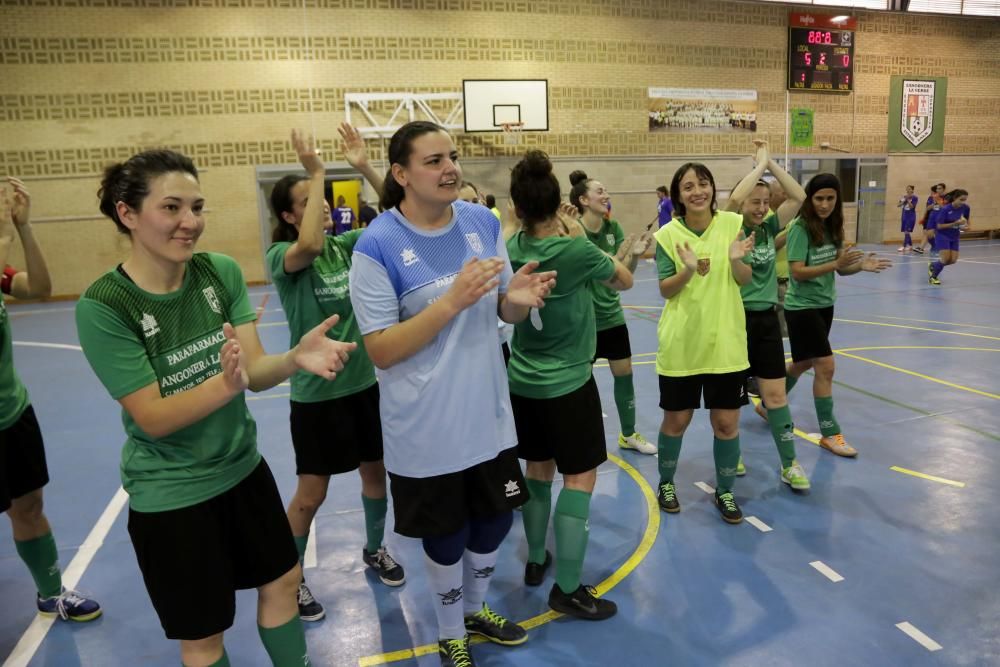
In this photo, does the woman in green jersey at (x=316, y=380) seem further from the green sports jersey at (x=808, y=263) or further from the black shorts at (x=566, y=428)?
the green sports jersey at (x=808, y=263)

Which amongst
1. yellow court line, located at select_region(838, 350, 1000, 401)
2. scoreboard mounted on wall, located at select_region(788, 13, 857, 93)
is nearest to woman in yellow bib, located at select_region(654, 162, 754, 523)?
yellow court line, located at select_region(838, 350, 1000, 401)

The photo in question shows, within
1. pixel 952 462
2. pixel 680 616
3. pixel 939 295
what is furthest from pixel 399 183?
pixel 939 295

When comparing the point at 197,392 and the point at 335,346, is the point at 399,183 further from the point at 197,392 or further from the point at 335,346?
the point at 197,392

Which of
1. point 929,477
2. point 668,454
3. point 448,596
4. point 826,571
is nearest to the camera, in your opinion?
point 448,596

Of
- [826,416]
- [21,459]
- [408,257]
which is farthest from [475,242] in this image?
[826,416]

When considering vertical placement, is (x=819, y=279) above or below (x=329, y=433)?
above

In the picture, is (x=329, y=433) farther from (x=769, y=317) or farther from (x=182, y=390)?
(x=769, y=317)

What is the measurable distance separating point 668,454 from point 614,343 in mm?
1183

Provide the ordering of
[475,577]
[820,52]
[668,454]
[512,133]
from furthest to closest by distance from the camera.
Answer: [820,52] → [512,133] → [668,454] → [475,577]

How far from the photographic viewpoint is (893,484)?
4.58m

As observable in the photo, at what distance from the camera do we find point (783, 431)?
459 cm

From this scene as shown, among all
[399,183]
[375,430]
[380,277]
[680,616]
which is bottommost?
[680,616]

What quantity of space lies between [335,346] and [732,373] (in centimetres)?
276

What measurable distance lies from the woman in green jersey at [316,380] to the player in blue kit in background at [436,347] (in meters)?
0.79
